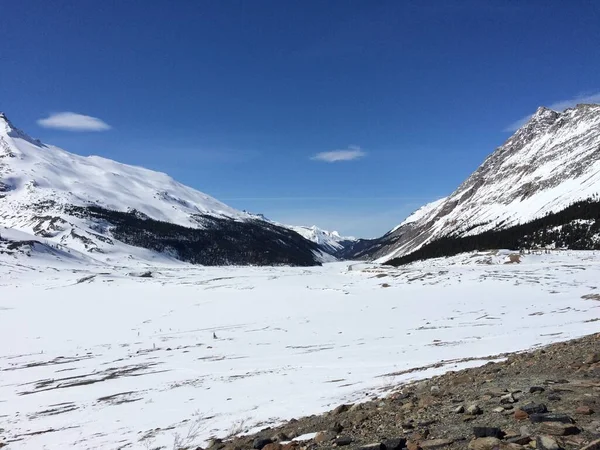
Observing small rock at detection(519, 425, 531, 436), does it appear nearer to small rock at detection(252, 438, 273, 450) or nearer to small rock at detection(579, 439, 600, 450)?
small rock at detection(579, 439, 600, 450)

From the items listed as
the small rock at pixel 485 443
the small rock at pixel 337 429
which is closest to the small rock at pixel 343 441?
the small rock at pixel 337 429

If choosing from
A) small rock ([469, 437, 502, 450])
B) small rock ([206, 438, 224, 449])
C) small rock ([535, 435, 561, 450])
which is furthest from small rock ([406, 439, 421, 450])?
small rock ([206, 438, 224, 449])

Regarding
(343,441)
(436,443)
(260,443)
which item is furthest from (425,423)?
(260,443)

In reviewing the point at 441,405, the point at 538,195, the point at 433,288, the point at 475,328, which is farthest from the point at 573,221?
the point at 441,405

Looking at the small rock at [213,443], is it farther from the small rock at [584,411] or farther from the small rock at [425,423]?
the small rock at [584,411]

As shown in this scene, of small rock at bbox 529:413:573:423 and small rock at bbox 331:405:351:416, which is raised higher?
small rock at bbox 529:413:573:423

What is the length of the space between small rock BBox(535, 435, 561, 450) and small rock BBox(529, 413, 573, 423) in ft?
3.06

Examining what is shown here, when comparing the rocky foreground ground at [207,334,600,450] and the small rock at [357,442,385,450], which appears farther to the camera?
the small rock at [357,442,385,450]

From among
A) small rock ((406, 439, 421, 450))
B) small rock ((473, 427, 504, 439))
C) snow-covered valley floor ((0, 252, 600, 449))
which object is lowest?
snow-covered valley floor ((0, 252, 600, 449))

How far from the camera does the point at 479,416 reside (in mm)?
8266

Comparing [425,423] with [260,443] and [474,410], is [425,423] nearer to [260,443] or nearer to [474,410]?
[474,410]

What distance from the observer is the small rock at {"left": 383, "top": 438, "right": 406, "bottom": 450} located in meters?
7.29

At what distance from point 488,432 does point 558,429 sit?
0.99m

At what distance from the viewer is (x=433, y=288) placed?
53.1 m
